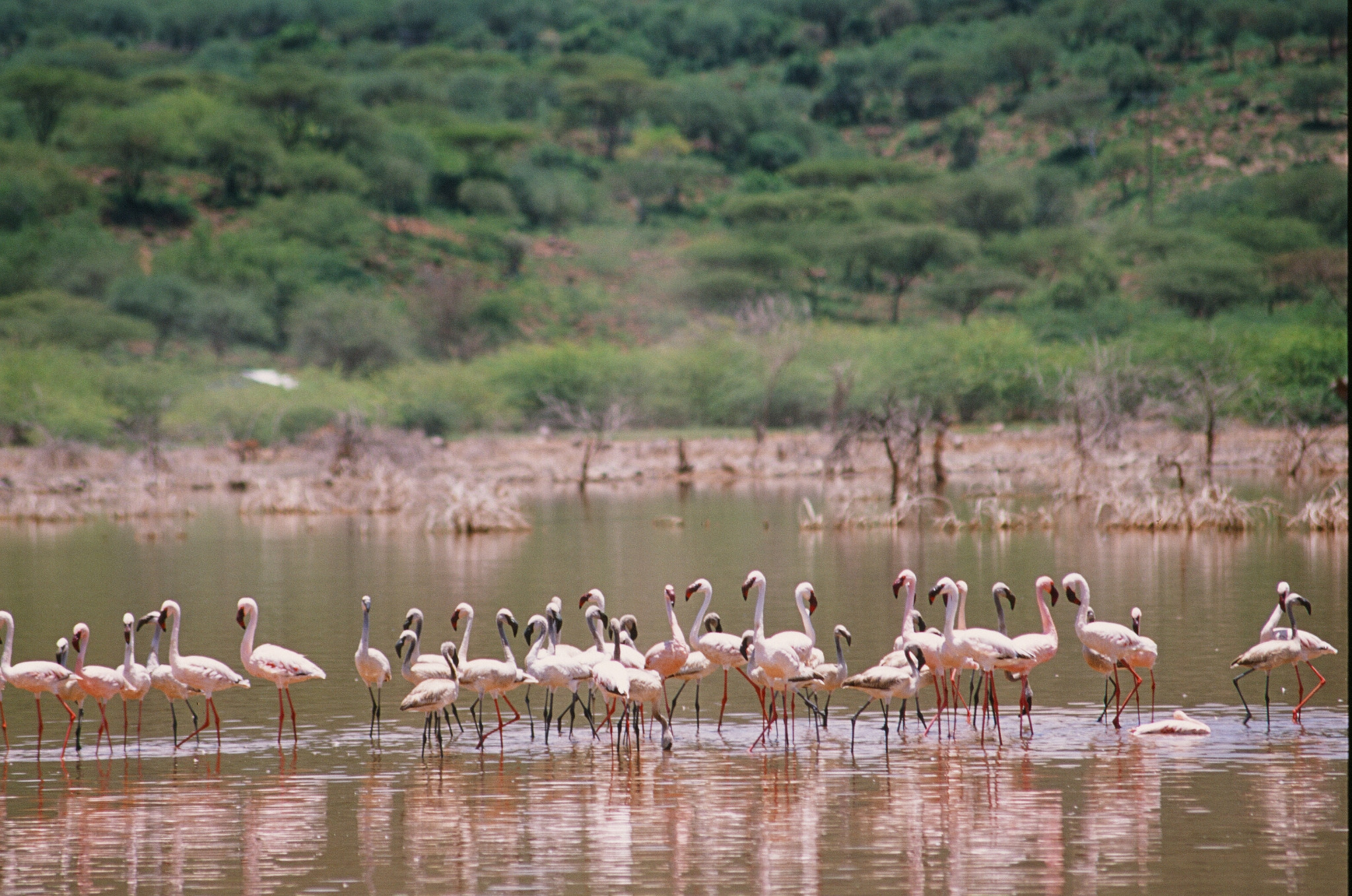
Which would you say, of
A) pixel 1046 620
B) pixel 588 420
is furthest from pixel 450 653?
pixel 588 420

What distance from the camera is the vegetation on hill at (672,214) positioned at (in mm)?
55469

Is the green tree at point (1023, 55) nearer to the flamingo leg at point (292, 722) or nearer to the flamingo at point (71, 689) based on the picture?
the flamingo leg at point (292, 722)

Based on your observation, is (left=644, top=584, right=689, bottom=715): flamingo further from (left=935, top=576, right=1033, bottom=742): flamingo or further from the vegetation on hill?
the vegetation on hill

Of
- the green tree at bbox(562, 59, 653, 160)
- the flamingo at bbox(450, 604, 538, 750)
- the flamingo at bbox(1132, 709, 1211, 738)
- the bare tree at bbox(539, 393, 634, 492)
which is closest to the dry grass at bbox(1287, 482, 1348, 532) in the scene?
the flamingo at bbox(1132, 709, 1211, 738)

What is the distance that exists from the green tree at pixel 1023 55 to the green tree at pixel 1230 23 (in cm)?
1068

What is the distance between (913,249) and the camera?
79.4 m

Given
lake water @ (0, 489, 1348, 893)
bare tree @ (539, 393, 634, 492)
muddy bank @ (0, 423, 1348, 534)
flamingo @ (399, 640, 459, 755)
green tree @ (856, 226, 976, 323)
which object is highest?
green tree @ (856, 226, 976, 323)

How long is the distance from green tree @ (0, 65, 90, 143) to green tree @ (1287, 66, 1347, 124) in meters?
69.9

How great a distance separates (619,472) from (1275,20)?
73380 mm

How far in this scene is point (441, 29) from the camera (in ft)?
454

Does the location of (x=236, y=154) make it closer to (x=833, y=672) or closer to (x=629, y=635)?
(x=629, y=635)

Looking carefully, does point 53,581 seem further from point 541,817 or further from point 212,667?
point 541,817

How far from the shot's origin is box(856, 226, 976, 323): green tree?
78812 millimetres

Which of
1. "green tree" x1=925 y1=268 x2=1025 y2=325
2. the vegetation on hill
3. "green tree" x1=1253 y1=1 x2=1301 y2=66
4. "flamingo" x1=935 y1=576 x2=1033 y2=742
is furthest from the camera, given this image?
"green tree" x1=1253 y1=1 x2=1301 y2=66
